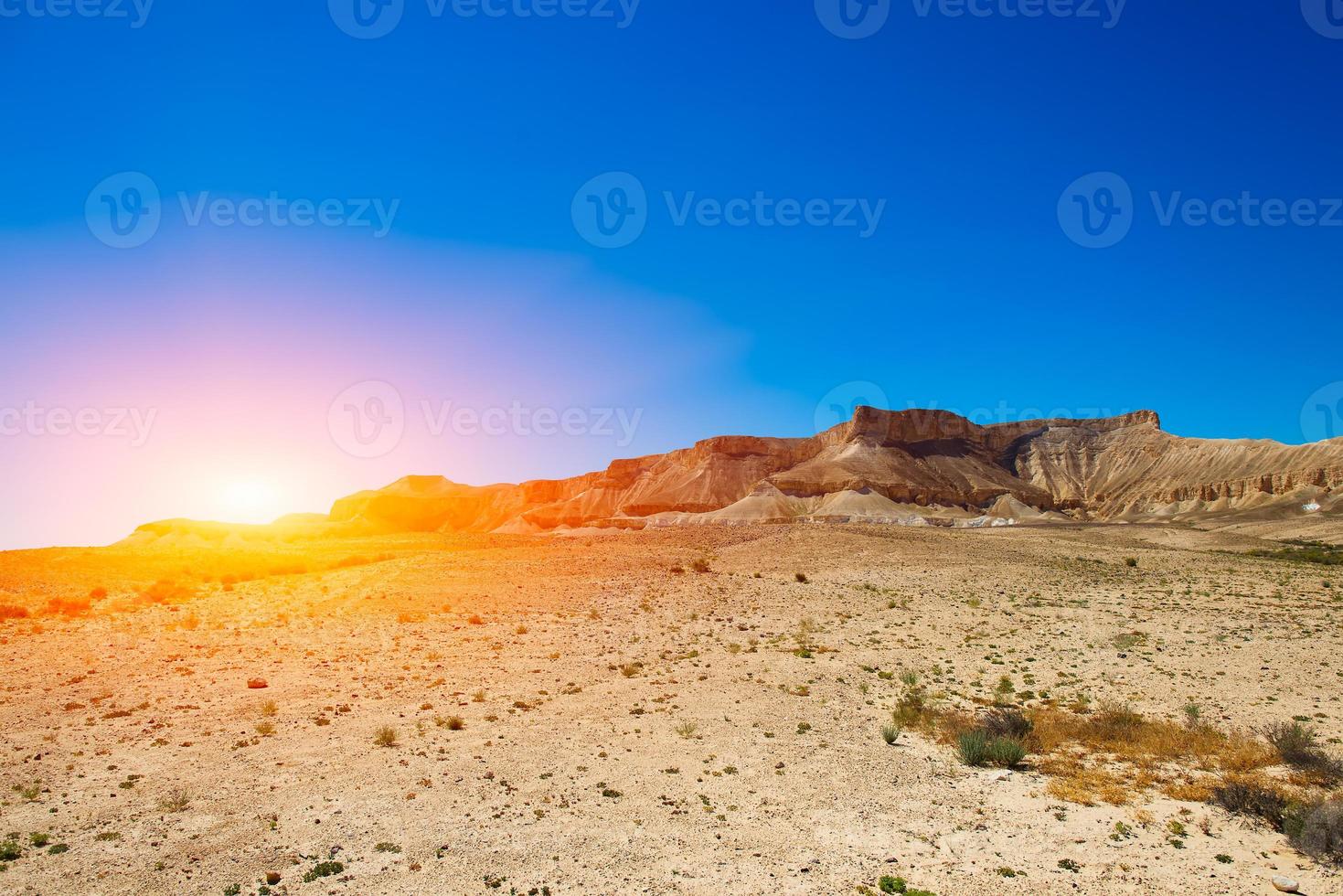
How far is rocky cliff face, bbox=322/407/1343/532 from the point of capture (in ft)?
428

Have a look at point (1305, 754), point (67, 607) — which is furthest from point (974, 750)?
point (67, 607)

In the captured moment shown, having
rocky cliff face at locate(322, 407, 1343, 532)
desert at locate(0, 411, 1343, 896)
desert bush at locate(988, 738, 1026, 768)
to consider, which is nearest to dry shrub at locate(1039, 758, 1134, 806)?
desert at locate(0, 411, 1343, 896)

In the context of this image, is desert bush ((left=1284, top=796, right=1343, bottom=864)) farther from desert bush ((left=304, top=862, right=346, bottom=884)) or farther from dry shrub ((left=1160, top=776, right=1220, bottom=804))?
desert bush ((left=304, top=862, right=346, bottom=884))

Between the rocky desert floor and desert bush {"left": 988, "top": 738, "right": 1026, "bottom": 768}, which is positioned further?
desert bush {"left": 988, "top": 738, "right": 1026, "bottom": 768}

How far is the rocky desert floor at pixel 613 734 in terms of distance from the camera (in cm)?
825

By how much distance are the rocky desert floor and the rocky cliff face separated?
4107 inches

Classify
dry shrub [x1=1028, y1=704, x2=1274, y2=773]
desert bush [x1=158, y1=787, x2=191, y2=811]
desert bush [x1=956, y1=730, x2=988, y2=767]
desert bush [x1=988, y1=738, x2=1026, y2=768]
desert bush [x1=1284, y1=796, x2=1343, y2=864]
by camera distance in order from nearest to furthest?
desert bush [x1=1284, y1=796, x2=1343, y2=864], desert bush [x1=158, y1=787, x2=191, y2=811], dry shrub [x1=1028, y1=704, x2=1274, y2=773], desert bush [x1=988, y1=738, x2=1026, y2=768], desert bush [x1=956, y1=730, x2=988, y2=767]

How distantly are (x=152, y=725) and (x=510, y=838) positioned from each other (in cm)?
850

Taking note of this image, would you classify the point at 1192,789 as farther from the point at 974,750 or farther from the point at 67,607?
the point at 67,607

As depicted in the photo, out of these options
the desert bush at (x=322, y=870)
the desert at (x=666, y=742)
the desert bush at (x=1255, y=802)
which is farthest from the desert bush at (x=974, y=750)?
the desert bush at (x=322, y=870)

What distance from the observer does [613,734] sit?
12953mm

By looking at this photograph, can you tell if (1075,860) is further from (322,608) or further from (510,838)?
(322,608)

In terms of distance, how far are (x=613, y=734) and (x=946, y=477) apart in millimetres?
160032

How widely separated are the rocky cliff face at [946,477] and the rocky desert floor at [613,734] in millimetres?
104311
